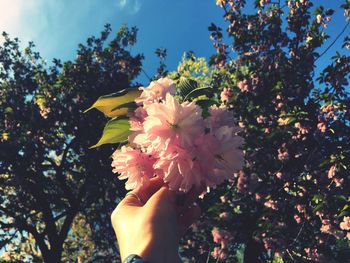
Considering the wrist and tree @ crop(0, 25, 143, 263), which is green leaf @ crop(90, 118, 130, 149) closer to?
the wrist

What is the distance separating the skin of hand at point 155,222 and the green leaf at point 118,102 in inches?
19.3

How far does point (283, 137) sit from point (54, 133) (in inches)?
325

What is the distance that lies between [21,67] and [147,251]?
1402cm

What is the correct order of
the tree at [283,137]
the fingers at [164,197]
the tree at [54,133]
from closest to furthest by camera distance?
the fingers at [164,197]
the tree at [283,137]
the tree at [54,133]

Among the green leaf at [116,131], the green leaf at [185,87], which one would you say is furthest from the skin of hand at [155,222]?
the green leaf at [185,87]

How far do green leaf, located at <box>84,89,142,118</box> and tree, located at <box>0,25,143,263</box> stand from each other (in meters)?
9.92

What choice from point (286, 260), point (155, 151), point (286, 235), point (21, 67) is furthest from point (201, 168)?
point (21, 67)

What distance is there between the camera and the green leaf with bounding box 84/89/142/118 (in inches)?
71.2

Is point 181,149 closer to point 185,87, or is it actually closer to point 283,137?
point 185,87

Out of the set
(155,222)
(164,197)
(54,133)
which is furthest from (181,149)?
(54,133)

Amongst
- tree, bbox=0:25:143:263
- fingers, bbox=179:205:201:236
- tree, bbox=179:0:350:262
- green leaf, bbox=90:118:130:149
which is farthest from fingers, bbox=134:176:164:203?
tree, bbox=0:25:143:263

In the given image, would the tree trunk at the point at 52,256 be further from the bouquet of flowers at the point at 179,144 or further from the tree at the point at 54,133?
the bouquet of flowers at the point at 179,144

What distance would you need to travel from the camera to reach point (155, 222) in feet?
3.96

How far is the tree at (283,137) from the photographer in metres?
7.28
